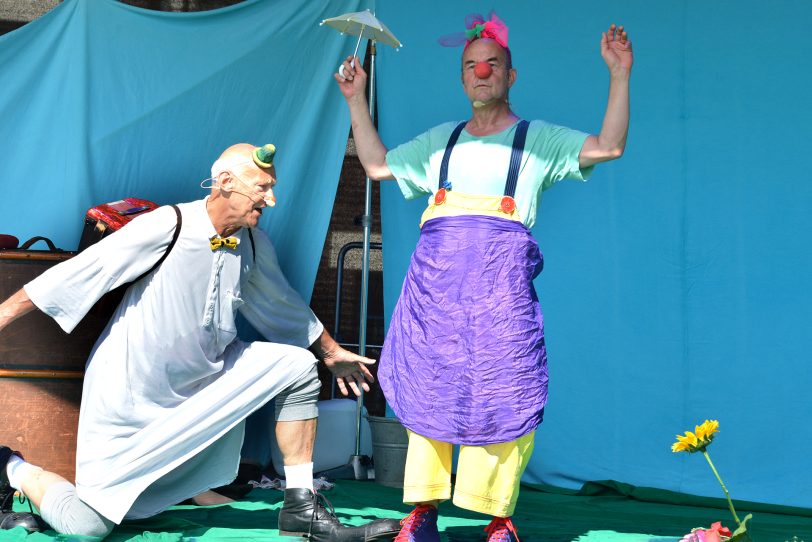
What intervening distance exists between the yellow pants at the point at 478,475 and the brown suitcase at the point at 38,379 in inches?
52.1

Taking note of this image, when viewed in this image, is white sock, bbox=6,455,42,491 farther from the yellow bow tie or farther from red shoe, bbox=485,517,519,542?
red shoe, bbox=485,517,519,542

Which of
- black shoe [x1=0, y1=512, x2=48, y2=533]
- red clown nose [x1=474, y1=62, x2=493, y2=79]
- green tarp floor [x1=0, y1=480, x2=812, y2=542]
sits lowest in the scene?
green tarp floor [x1=0, y1=480, x2=812, y2=542]

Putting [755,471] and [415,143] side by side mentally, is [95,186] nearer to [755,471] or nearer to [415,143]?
[415,143]

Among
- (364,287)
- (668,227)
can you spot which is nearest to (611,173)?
(668,227)

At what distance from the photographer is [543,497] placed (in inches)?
180

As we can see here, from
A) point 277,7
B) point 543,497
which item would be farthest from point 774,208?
point 277,7

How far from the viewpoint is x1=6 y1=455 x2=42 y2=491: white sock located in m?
3.62

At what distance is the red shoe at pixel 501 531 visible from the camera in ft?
10.7

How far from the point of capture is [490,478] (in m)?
3.24

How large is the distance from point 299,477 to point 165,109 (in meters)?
1.69

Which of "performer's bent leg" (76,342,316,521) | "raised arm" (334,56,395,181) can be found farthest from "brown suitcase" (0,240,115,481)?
"raised arm" (334,56,395,181)

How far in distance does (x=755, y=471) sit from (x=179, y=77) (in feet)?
9.53

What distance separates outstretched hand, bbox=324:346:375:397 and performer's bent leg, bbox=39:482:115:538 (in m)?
0.93

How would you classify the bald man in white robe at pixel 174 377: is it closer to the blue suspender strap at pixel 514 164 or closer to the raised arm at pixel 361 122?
the raised arm at pixel 361 122
